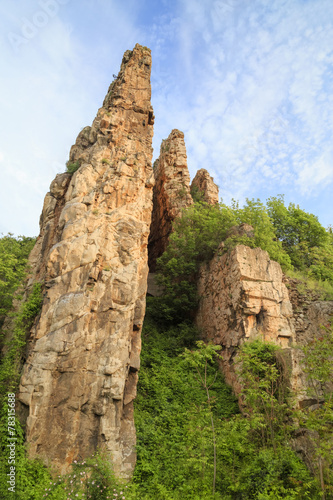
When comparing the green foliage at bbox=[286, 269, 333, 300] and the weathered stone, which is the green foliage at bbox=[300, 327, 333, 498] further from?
the weathered stone

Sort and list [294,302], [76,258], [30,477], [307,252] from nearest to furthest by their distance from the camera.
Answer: [30,477] < [76,258] < [294,302] < [307,252]

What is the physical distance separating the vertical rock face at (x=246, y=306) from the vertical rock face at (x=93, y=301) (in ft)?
15.0

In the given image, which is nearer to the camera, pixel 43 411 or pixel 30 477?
pixel 30 477

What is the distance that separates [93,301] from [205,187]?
1931 centimetres

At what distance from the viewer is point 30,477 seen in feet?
30.0

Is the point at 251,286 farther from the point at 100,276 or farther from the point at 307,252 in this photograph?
the point at 307,252

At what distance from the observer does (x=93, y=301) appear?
12.2 metres

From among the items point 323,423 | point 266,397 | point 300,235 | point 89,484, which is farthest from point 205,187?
Result: point 89,484

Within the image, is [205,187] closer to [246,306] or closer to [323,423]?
[246,306]

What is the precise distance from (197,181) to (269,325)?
1930 cm

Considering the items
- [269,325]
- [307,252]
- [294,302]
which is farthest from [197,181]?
[269,325]


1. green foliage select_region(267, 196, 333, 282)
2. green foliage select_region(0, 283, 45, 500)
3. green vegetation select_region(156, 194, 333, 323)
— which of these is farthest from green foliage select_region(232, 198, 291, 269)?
green foliage select_region(0, 283, 45, 500)

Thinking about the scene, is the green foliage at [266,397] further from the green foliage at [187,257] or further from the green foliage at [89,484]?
the green foliage at [187,257]

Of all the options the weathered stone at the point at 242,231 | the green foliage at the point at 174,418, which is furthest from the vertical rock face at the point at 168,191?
the green foliage at the point at 174,418
